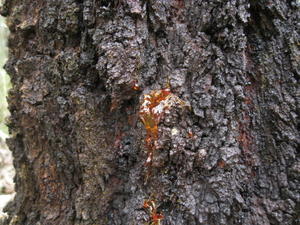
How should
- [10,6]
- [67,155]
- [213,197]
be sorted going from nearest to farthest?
[213,197] < [67,155] < [10,6]

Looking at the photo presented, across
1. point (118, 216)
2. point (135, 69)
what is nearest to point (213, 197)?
point (118, 216)

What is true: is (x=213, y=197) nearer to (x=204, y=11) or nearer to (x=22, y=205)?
(x=204, y=11)

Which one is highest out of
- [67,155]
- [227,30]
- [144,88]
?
[227,30]

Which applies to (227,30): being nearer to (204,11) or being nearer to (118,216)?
(204,11)

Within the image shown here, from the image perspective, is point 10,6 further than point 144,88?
Yes

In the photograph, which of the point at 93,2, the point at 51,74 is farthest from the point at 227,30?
the point at 51,74

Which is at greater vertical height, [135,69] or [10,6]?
[10,6]

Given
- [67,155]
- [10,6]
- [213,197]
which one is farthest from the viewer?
[10,6]
